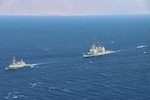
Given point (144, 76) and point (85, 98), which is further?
point (144, 76)

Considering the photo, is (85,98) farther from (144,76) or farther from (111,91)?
(144,76)

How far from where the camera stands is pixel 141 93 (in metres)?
164

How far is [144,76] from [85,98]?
152 ft

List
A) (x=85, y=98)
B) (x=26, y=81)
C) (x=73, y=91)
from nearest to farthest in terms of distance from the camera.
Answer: (x=85, y=98), (x=73, y=91), (x=26, y=81)

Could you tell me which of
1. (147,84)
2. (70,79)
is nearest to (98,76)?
(70,79)

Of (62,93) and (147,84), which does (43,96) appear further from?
(147,84)

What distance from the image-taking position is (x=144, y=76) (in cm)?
19350

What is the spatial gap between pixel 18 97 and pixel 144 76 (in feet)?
221

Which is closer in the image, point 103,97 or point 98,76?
point 103,97

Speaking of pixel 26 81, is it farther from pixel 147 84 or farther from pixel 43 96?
pixel 147 84

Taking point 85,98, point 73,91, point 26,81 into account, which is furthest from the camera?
point 26,81

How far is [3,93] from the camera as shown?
17125 centimetres

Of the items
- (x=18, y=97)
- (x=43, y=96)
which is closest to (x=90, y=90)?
(x=43, y=96)

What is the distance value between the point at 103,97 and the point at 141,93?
17.4 metres
